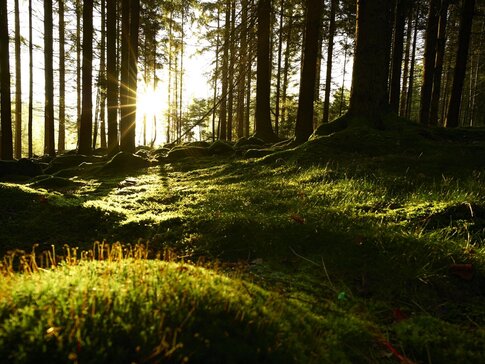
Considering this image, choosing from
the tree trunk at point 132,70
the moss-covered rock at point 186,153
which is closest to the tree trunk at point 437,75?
the moss-covered rock at point 186,153

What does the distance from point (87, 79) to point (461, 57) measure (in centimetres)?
1699

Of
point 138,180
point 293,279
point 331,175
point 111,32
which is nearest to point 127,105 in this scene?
A: point 111,32

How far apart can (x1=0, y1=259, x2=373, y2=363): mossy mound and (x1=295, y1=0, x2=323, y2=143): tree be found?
10153 mm

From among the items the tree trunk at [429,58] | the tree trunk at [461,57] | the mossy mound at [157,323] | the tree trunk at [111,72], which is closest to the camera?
the mossy mound at [157,323]

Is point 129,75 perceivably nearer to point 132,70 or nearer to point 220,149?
point 132,70

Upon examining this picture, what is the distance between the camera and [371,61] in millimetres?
8750

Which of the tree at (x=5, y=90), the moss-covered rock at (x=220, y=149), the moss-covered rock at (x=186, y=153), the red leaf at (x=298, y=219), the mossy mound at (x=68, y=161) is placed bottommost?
the mossy mound at (x=68, y=161)

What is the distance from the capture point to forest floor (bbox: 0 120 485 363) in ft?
6.38

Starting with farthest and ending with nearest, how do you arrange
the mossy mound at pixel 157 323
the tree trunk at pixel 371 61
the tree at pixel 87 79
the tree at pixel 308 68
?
1. the tree at pixel 87 79
2. the tree at pixel 308 68
3. the tree trunk at pixel 371 61
4. the mossy mound at pixel 157 323

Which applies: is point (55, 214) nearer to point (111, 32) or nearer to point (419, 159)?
point (419, 159)

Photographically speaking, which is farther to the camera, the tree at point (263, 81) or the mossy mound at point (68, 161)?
the mossy mound at point (68, 161)

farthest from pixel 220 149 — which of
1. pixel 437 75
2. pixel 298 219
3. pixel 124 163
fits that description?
pixel 437 75

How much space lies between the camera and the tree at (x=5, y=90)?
15.1 metres

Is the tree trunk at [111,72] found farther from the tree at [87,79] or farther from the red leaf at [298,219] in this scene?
the red leaf at [298,219]
